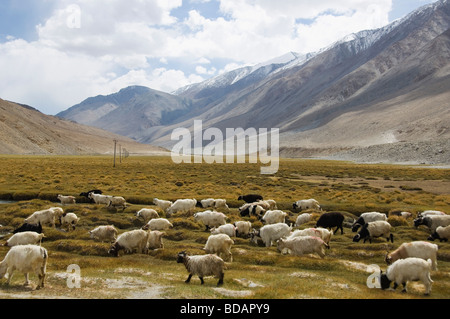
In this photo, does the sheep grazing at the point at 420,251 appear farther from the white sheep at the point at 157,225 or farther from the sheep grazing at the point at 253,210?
the white sheep at the point at 157,225

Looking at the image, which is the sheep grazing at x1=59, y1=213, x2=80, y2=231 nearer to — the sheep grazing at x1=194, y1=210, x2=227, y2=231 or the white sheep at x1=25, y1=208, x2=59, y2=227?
the white sheep at x1=25, y1=208, x2=59, y2=227

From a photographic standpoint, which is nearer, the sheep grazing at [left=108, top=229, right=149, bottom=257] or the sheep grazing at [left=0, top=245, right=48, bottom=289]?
the sheep grazing at [left=0, top=245, right=48, bottom=289]

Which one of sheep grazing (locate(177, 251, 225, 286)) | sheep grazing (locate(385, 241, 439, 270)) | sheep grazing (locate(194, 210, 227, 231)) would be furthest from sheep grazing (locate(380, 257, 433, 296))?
sheep grazing (locate(194, 210, 227, 231))

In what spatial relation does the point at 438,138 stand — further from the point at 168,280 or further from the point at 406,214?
the point at 168,280

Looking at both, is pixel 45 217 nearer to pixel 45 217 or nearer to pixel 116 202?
pixel 45 217

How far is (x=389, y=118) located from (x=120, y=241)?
192 meters

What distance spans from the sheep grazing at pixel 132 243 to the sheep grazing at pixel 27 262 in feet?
15.4

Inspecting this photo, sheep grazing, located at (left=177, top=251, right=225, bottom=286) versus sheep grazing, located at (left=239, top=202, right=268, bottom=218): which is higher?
sheep grazing, located at (left=239, top=202, right=268, bottom=218)

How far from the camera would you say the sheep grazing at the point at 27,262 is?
1121 cm

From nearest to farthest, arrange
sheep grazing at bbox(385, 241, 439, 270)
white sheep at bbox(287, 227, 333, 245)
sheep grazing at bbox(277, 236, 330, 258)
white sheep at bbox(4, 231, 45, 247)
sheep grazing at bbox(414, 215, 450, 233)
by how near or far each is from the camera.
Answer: sheep grazing at bbox(385, 241, 439, 270), sheep grazing at bbox(277, 236, 330, 258), white sheep at bbox(4, 231, 45, 247), white sheep at bbox(287, 227, 333, 245), sheep grazing at bbox(414, 215, 450, 233)

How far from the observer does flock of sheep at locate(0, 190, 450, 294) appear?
1126cm

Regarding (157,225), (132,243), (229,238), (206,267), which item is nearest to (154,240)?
(132,243)

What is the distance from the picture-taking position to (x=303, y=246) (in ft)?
50.6

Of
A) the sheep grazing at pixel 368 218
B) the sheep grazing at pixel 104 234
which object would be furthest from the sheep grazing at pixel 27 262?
the sheep grazing at pixel 368 218
